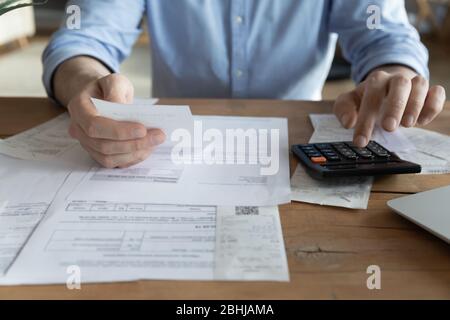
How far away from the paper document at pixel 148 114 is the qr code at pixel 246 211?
12 centimetres

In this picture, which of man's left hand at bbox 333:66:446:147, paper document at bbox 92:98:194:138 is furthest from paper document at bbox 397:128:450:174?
paper document at bbox 92:98:194:138

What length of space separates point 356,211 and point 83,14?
2.02 ft

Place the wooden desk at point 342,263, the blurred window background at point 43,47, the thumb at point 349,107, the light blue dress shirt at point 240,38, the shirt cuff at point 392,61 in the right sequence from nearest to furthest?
the wooden desk at point 342,263, the thumb at point 349,107, the shirt cuff at point 392,61, the light blue dress shirt at point 240,38, the blurred window background at point 43,47

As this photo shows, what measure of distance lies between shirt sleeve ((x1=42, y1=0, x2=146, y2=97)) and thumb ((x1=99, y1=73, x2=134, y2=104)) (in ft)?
0.76

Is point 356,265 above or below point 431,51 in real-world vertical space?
above

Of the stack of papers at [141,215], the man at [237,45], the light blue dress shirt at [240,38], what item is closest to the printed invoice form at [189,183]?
the stack of papers at [141,215]

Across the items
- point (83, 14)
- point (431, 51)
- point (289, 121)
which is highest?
point (83, 14)

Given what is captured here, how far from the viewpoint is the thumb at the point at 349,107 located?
53 cm

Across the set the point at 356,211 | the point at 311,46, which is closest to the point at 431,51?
the point at 311,46

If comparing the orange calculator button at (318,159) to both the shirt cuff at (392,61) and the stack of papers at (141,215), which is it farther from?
the shirt cuff at (392,61)

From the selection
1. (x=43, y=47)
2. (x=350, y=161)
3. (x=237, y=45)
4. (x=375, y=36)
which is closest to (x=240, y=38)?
(x=237, y=45)

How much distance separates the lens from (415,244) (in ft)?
1.14

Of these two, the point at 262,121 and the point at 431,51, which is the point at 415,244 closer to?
the point at 262,121
